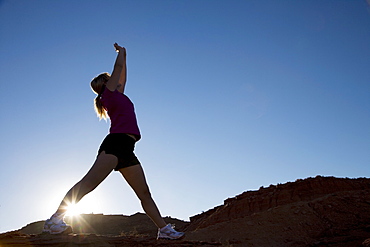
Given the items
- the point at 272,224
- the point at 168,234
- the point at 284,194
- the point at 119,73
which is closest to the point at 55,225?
the point at 168,234

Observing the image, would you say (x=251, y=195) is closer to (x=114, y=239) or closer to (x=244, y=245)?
(x=244, y=245)

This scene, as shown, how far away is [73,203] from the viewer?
345 centimetres

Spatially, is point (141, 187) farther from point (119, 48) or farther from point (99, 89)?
point (119, 48)

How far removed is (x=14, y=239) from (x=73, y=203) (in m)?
0.79

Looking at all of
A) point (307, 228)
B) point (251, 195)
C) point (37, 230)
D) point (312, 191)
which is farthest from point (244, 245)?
point (37, 230)

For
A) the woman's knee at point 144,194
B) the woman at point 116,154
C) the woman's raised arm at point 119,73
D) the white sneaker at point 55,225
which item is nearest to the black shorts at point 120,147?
the woman at point 116,154

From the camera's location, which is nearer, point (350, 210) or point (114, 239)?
point (114, 239)

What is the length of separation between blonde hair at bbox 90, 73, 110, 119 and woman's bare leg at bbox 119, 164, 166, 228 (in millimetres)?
827

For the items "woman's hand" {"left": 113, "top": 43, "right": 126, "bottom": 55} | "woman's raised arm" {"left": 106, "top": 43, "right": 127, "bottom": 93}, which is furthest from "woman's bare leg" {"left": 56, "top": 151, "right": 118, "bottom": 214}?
"woman's hand" {"left": 113, "top": 43, "right": 126, "bottom": 55}

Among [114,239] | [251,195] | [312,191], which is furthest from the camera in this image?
[251,195]

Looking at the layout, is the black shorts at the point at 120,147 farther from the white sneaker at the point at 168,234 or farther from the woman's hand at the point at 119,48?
the woman's hand at the point at 119,48

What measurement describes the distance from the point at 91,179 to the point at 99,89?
1.23 meters

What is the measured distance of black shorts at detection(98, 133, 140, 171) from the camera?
3.71m

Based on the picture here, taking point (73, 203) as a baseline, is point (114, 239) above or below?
below
